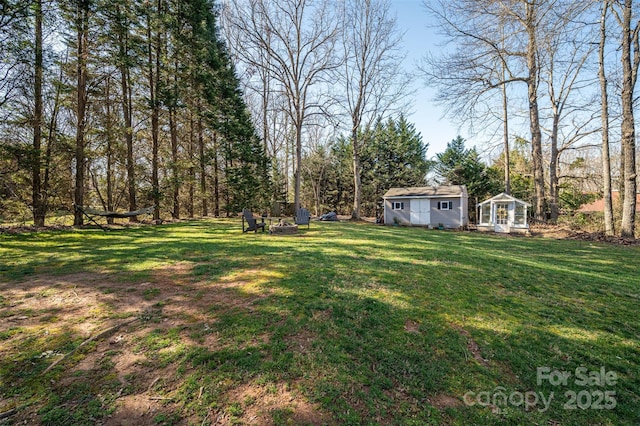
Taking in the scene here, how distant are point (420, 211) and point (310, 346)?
1669cm

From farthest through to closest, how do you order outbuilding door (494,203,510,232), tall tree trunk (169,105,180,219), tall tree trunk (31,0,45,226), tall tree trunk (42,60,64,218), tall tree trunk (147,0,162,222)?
outbuilding door (494,203,510,232) < tall tree trunk (169,105,180,219) < tall tree trunk (147,0,162,222) < tall tree trunk (42,60,64,218) < tall tree trunk (31,0,45,226)

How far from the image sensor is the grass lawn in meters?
1.82

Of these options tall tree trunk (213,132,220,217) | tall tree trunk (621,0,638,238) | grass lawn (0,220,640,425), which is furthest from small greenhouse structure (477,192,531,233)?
tall tree trunk (213,132,220,217)

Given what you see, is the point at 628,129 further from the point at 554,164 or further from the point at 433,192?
the point at 433,192

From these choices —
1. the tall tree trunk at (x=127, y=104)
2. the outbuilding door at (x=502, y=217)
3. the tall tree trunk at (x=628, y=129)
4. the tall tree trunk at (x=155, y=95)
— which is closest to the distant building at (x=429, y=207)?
the outbuilding door at (x=502, y=217)

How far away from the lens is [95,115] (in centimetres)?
1112

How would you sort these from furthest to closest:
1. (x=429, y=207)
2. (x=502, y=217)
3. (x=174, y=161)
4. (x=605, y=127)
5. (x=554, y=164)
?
(x=429, y=207) < (x=554, y=164) < (x=502, y=217) < (x=174, y=161) < (x=605, y=127)

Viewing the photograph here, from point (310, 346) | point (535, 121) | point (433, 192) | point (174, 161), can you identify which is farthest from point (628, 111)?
point (174, 161)

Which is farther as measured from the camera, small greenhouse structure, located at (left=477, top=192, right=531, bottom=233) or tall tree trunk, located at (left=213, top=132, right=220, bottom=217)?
tall tree trunk, located at (left=213, top=132, right=220, bottom=217)

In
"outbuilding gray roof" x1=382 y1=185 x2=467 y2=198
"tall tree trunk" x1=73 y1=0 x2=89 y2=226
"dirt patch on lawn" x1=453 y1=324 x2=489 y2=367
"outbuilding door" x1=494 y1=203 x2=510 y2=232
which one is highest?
"tall tree trunk" x1=73 y1=0 x2=89 y2=226

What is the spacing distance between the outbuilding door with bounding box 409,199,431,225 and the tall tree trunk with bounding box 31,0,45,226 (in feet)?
59.2

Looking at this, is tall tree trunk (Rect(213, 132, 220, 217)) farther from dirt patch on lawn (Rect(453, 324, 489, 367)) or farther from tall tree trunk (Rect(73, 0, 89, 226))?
dirt patch on lawn (Rect(453, 324, 489, 367))

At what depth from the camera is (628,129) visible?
1022 cm

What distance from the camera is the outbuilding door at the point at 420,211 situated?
1731 centimetres
